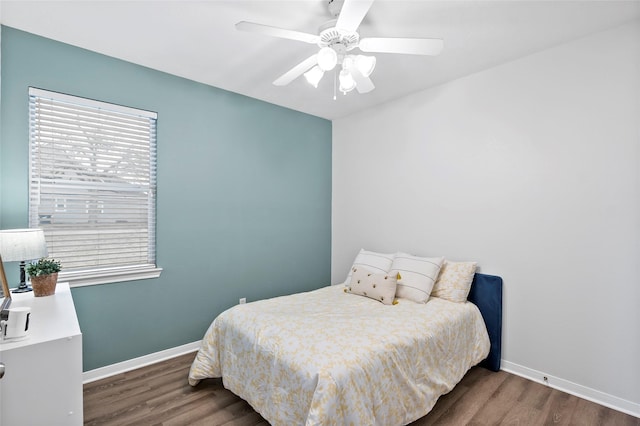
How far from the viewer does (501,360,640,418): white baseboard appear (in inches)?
83.1

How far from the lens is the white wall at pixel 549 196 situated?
7.06ft

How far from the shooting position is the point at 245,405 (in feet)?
7.16

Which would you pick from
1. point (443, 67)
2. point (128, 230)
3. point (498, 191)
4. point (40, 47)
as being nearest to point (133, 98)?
point (40, 47)

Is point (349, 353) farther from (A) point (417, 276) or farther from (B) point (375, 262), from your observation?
(B) point (375, 262)

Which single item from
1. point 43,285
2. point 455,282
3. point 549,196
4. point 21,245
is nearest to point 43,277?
point 43,285

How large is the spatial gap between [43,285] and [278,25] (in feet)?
7.33

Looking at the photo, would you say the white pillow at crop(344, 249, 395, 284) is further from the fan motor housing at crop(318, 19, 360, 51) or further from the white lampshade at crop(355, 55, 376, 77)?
the fan motor housing at crop(318, 19, 360, 51)

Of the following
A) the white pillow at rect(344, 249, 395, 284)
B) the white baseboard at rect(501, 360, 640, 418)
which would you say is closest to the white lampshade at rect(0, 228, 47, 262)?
the white pillow at rect(344, 249, 395, 284)

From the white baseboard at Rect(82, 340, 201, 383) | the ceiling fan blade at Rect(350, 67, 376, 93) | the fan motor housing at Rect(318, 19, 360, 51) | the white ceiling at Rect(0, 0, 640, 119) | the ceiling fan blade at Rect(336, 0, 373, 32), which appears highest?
the white ceiling at Rect(0, 0, 640, 119)

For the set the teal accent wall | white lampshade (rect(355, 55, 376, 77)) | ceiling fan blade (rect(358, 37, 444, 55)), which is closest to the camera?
ceiling fan blade (rect(358, 37, 444, 55))

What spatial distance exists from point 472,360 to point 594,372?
0.79m

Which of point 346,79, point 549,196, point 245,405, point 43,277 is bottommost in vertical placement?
point 245,405

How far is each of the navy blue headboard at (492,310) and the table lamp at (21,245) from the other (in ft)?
10.6

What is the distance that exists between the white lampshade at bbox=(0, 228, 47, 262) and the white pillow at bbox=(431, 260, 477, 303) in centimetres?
291
